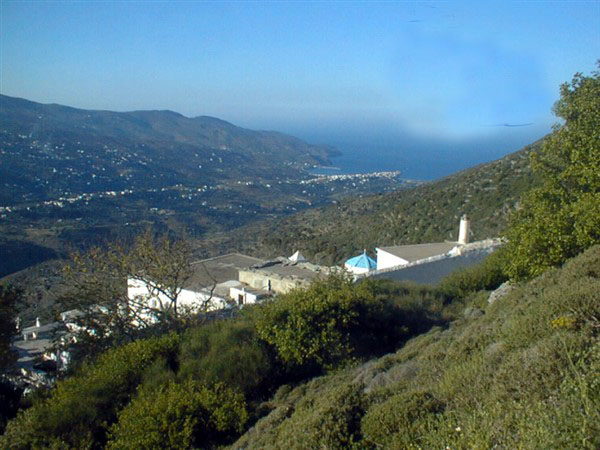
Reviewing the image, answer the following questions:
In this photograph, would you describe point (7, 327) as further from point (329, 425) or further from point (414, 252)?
point (414, 252)

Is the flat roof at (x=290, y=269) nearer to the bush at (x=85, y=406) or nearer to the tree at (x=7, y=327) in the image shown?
the tree at (x=7, y=327)

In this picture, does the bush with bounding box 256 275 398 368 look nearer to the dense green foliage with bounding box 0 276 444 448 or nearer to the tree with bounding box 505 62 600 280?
the dense green foliage with bounding box 0 276 444 448

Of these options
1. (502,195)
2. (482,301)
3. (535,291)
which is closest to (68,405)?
(535,291)

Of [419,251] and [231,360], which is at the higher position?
[231,360]

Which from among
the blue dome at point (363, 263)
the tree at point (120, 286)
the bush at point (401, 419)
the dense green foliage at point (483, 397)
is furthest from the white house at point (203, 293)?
the bush at point (401, 419)

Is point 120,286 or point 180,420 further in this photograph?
point 120,286

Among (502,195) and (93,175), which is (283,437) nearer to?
(502,195)

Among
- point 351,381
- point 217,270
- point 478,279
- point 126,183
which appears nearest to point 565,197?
point 478,279
